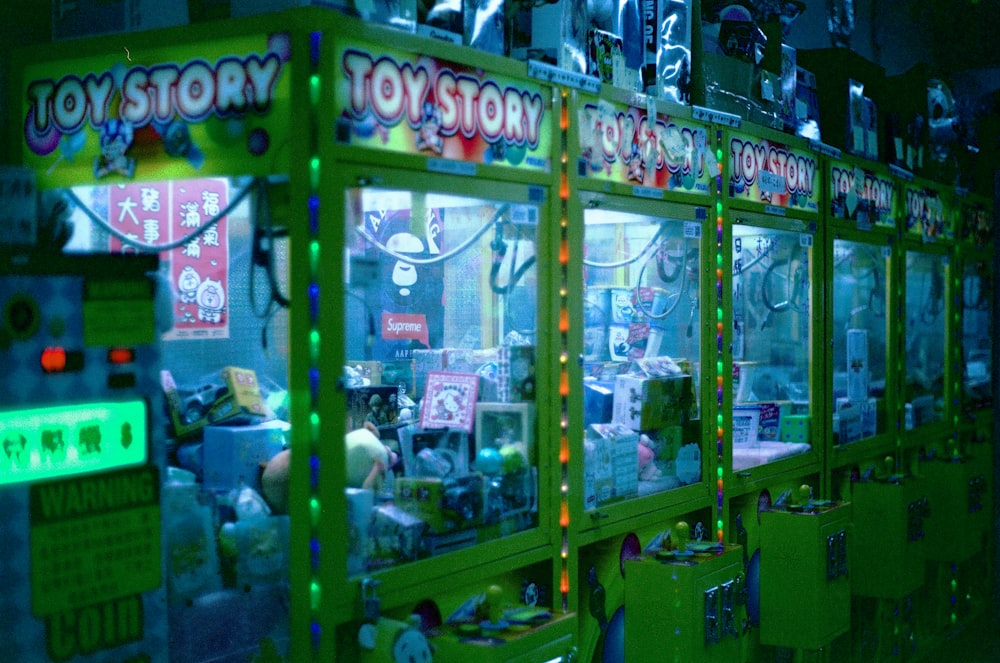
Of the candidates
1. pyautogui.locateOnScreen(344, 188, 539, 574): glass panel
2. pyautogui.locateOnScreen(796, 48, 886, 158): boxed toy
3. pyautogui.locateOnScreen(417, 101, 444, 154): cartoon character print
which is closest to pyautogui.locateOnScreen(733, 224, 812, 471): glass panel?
pyautogui.locateOnScreen(796, 48, 886, 158): boxed toy

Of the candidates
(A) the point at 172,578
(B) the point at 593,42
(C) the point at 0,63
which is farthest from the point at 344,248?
(B) the point at 593,42

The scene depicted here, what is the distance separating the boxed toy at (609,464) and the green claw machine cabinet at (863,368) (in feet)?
5.31

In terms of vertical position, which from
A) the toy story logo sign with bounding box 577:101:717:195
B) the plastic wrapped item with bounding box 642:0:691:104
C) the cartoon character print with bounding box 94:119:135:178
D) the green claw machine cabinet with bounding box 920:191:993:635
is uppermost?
the plastic wrapped item with bounding box 642:0:691:104

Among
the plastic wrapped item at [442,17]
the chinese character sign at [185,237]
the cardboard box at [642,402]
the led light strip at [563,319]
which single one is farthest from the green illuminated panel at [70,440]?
the cardboard box at [642,402]

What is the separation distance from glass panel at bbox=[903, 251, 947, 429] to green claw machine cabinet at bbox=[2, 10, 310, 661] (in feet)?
14.2

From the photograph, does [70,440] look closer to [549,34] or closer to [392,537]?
[392,537]

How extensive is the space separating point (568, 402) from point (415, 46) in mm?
1119

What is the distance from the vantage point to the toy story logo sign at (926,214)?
5.99 metres

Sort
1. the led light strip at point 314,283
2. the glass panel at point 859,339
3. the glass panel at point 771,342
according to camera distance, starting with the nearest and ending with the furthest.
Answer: the led light strip at point 314,283, the glass panel at point 771,342, the glass panel at point 859,339

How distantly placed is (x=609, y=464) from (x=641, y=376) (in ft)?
1.46

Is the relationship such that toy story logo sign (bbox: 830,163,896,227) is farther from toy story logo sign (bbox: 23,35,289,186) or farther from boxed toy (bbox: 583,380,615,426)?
toy story logo sign (bbox: 23,35,289,186)

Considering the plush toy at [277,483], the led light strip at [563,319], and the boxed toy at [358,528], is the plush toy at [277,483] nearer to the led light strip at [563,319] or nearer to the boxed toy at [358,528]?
the boxed toy at [358,528]

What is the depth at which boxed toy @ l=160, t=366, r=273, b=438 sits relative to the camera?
2.93 m

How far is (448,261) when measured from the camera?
3.50 m
